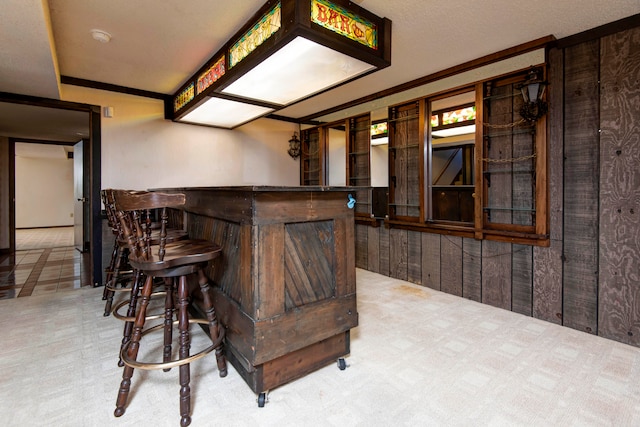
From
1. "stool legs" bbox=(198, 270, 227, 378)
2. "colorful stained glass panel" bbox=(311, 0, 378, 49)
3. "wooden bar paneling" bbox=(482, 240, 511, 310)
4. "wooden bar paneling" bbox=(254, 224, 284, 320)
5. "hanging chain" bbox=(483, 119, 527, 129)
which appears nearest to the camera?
"wooden bar paneling" bbox=(254, 224, 284, 320)

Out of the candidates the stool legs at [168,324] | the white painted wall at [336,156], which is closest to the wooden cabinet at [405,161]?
the white painted wall at [336,156]

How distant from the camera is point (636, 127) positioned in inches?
94.3

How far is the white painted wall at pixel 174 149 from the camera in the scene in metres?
3.96

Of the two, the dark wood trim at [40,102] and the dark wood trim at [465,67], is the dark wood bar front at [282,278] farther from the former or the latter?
the dark wood trim at [40,102]

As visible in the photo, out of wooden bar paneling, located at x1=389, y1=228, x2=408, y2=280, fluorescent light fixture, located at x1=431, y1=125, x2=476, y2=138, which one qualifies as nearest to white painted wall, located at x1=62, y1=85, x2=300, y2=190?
wooden bar paneling, located at x1=389, y1=228, x2=408, y2=280

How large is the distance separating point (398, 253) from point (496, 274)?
1.24 meters

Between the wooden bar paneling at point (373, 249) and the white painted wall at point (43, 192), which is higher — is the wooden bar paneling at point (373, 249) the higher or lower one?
the lower one

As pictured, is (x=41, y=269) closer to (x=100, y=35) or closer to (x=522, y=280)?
(x=100, y=35)

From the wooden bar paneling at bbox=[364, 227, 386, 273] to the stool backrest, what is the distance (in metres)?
3.22

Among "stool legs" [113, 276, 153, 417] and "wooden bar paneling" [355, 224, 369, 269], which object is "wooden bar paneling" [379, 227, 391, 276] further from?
A: "stool legs" [113, 276, 153, 417]

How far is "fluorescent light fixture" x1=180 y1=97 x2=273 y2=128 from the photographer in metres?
3.56

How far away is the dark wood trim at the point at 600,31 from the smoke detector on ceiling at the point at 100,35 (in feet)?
12.8

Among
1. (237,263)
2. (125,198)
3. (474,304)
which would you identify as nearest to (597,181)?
(474,304)

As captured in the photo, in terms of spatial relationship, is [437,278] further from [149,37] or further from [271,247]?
[149,37]
